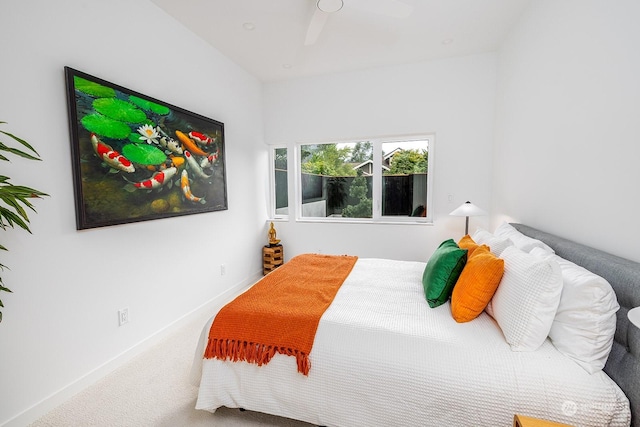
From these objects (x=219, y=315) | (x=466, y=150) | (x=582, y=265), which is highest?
(x=466, y=150)

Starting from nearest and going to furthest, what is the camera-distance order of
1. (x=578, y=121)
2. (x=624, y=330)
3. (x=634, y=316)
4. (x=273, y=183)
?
(x=634, y=316) → (x=624, y=330) → (x=578, y=121) → (x=273, y=183)

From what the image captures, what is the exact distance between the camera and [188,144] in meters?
2.64

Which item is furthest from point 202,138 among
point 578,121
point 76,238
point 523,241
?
point 578,121

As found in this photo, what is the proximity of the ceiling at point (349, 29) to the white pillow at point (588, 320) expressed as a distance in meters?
1.91

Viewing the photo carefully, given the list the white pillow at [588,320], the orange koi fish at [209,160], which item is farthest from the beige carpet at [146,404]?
the orange koi fish at [209,160]

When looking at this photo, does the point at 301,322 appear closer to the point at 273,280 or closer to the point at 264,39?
the point at 273,280

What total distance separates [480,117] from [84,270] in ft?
13.2

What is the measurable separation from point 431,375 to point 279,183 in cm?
346

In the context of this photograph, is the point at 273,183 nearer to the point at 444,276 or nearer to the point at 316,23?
the point at 316,23

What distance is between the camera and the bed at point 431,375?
1.09 meters

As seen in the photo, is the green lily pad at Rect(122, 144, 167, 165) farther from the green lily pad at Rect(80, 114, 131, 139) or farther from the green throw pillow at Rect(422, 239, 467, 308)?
the green throw pillow at Rect(422, 239, 467, 308)

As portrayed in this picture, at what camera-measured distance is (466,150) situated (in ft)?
10.9

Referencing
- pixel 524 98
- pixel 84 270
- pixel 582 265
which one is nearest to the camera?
pixel 582 265

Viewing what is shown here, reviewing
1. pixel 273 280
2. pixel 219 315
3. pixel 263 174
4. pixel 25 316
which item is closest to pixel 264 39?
pixel 263 174
